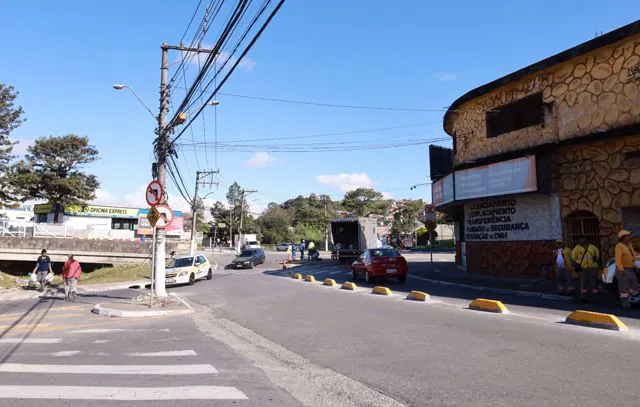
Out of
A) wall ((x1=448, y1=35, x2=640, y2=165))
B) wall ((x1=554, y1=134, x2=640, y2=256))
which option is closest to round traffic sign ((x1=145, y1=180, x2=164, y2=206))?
wall ((x1=448, y1=35, x2=640, y2=165))

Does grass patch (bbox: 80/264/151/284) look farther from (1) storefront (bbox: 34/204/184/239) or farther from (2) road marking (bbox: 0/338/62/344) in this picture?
(2) road marking (bbox: 0/338/62/344)

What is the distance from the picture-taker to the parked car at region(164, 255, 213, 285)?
22.1m

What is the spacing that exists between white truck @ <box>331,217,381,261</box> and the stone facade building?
1158 centimetres

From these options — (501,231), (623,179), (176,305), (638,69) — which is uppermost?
(638,69)

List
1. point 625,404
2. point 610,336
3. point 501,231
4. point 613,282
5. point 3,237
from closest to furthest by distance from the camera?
point 625,404 < point 610,336 < point 613,282 < point 501,231 < point 3,237

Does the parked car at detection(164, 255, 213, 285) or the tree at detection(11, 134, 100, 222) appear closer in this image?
the parked car at detection(164, 255, 213, 285)

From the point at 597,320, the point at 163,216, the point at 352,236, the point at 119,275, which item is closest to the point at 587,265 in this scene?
the point at 597,320

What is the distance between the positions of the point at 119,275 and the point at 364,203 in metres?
63.7

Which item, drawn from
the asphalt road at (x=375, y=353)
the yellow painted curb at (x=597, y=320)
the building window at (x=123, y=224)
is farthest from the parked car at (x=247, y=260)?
the building window at (x=123, y=224)

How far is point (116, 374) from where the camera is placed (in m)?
6.27

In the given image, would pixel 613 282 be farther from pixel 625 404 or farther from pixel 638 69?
pixel 625 404

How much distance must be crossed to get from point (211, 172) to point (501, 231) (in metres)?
33.7

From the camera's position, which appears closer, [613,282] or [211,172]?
[613,282]

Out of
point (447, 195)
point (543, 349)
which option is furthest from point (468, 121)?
point (543, 349)
